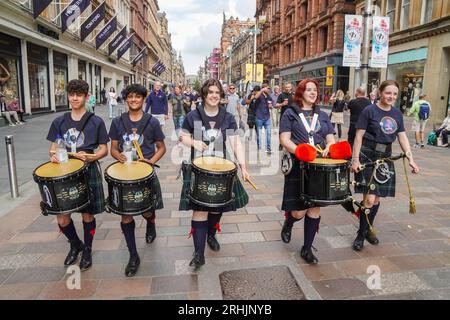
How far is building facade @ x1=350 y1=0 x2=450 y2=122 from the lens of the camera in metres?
19.5

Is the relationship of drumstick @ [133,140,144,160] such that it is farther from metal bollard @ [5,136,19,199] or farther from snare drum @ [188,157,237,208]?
metal bollard @ [5,136,19,199]

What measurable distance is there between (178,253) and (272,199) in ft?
8.29

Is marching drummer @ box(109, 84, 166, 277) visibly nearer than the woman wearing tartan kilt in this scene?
Yes

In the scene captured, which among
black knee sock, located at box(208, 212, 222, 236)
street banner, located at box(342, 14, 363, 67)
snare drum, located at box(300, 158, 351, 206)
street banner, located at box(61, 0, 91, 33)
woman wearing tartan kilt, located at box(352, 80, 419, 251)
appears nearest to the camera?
snare drum, located at box(300, 158, 351, 206)

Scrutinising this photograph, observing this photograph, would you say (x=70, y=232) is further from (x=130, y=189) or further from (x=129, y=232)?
(x=130, y=189)

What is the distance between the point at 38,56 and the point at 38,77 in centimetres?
112

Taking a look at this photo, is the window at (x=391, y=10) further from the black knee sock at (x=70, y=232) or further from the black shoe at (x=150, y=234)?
the black knee sock at (x=70, y=232)

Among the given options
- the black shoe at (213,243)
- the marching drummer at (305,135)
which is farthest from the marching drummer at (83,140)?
the marching drummer at (305,135)

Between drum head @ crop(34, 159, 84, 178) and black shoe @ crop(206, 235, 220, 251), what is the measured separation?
1694 mm

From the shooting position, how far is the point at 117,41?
29.1 metres

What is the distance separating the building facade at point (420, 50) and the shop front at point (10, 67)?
52.2 feet

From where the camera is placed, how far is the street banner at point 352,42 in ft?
37.4

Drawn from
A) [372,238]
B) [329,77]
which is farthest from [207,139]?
[329,77]

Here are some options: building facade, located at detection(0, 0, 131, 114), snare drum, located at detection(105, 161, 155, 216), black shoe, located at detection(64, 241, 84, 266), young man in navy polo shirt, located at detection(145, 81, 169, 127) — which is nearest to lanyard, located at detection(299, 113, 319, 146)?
snare drum, located at detection(105, 161, 155, 216)
